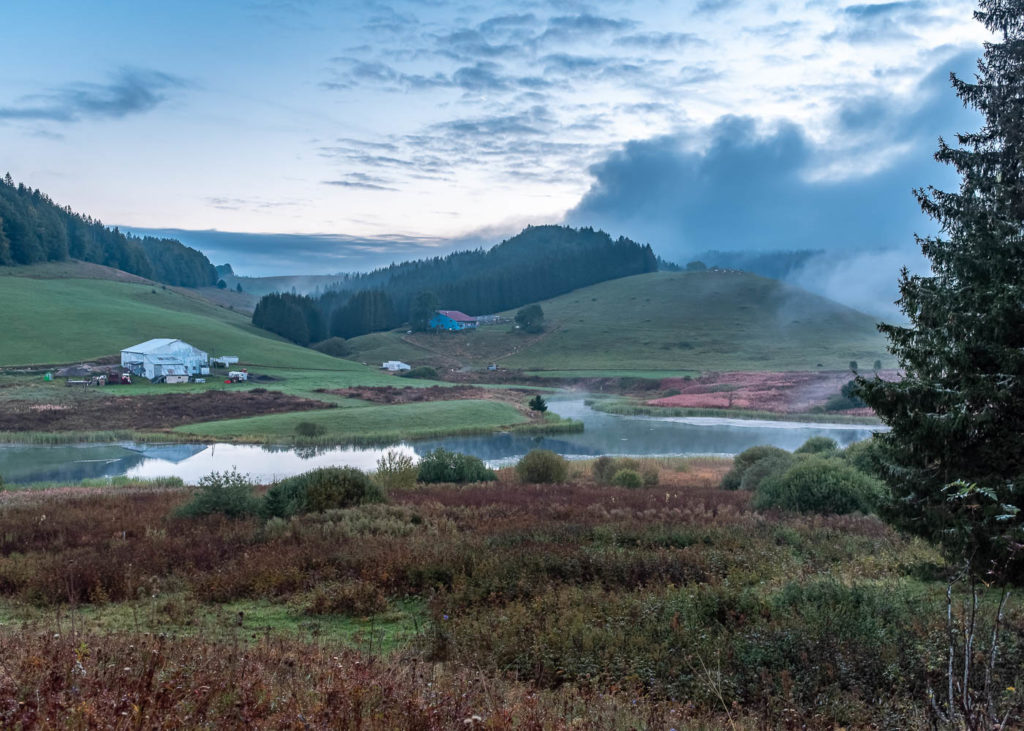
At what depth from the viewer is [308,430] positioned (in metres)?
49.5

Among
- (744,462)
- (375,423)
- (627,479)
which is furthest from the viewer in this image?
(375,423)

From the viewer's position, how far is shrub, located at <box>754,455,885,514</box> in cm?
1844

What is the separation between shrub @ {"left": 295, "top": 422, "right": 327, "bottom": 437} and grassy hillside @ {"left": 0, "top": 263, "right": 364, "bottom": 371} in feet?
154

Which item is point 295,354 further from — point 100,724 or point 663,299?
point 100,724

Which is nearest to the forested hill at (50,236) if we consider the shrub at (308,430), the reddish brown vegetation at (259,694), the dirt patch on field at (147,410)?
the dirt patch on field at (147,410)

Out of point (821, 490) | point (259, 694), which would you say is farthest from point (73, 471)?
point (259, 694)

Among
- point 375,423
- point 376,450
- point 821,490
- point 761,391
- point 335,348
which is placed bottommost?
point 376,450

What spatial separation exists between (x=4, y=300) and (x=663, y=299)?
134 metres

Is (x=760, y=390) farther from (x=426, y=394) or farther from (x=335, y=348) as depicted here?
(x=335, y=348)

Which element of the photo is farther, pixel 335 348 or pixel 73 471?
pixel 335 348

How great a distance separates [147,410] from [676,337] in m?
98.9

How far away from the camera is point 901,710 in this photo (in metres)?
5.43

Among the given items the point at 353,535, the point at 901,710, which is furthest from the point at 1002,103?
the point at 353,535

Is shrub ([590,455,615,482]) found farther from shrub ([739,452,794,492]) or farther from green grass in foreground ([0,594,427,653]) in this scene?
green grass in foreground ([0,594,427,653])
